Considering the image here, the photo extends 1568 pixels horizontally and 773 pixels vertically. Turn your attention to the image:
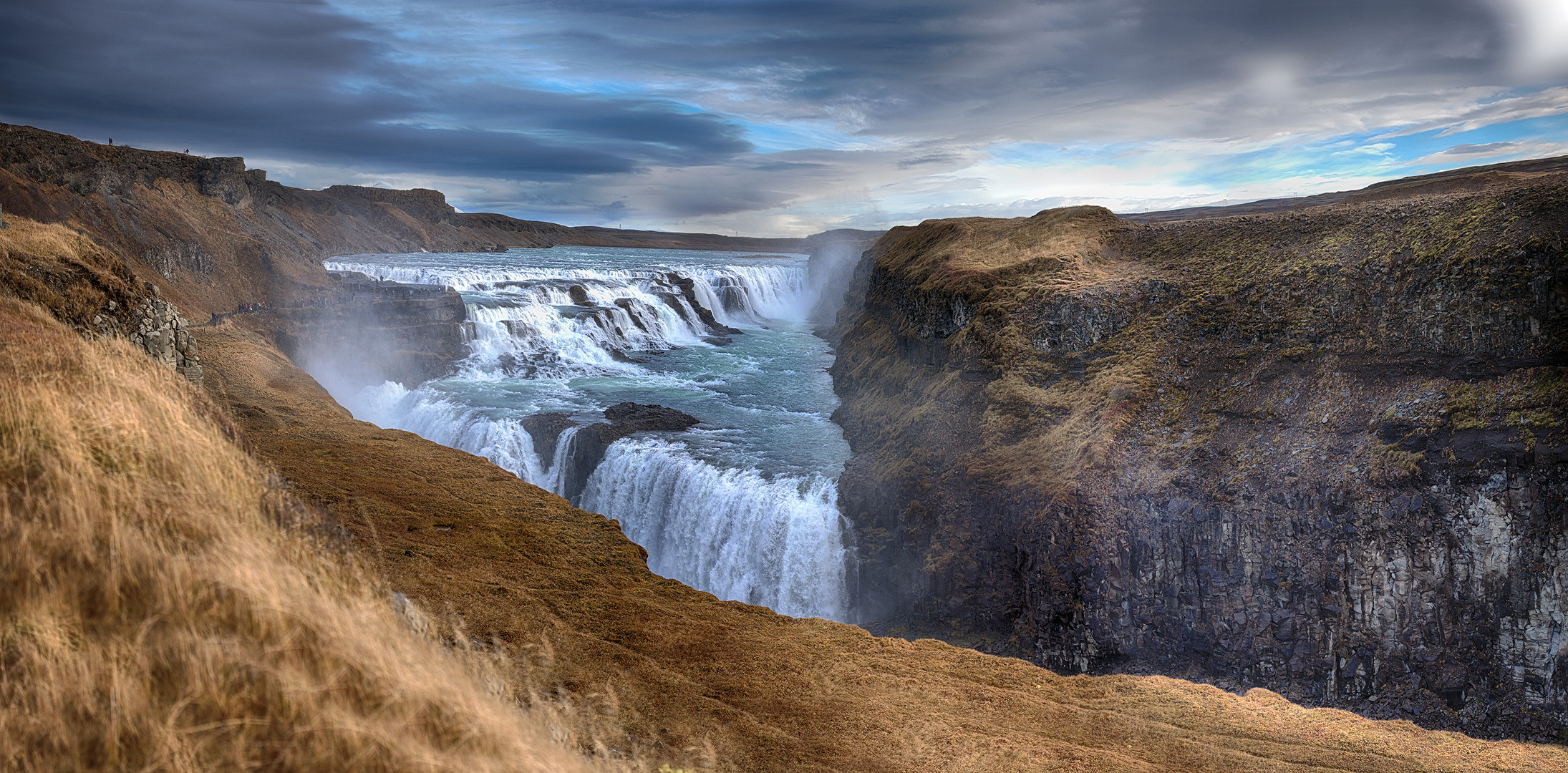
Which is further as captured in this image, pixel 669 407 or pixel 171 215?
pixel 171 215

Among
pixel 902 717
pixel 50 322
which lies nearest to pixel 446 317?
pixel 50 322

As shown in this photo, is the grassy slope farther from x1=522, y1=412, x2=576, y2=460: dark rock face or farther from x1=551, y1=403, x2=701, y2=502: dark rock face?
x1=522, y1=412, x2=576, y2=460: dark rock face

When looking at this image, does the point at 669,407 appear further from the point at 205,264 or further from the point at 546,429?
the point at 205,264

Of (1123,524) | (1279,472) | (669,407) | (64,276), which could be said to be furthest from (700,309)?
(1279,472)

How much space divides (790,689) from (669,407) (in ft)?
68.9

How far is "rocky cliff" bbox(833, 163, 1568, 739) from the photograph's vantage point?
1115 centimetres

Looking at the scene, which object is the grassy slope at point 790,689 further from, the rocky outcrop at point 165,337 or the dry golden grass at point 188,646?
the rocky outcrop at point 165,337

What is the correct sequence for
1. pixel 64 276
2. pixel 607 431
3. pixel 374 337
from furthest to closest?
pixel 374 337
pixel 607 431
pixel 64 276

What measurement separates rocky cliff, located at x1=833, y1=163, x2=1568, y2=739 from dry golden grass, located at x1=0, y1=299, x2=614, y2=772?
1231cm

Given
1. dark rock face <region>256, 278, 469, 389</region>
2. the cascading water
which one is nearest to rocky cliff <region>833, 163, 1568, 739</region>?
the cascading water

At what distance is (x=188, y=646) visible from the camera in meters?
3.14

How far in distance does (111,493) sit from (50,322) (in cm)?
719

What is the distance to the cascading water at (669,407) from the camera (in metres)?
18.5

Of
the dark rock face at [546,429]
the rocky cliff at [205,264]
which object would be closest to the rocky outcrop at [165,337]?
the rocky cliff at [205,264]
